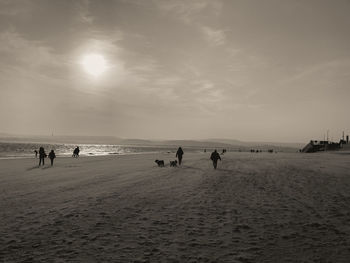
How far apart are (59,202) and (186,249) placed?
265 inches

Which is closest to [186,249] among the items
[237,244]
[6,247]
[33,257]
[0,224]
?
[237,244]

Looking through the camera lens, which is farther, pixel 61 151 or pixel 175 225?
pixel 61 151

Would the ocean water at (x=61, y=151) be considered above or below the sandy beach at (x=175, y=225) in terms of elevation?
below

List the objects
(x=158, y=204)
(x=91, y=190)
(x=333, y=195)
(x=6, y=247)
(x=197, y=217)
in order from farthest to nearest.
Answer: (x=91, y=190) → (x=333, y=195) → (x=158, y=204) → (x=197, y=217) → (x=6, y=247)

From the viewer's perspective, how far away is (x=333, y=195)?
12.7m

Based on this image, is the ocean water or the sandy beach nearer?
the sandy beach

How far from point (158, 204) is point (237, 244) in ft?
15.0

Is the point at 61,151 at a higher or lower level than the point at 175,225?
lower

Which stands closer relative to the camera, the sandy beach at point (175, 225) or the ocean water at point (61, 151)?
the sandy beach at point (175, 225)

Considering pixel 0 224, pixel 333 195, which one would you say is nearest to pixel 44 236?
pixel 0 224

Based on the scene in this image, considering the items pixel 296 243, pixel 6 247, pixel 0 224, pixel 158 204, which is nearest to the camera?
pixel 6 247

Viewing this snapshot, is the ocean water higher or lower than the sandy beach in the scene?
lower

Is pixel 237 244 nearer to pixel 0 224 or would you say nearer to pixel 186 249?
pixel 186 249

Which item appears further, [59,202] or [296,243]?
[59,202]
